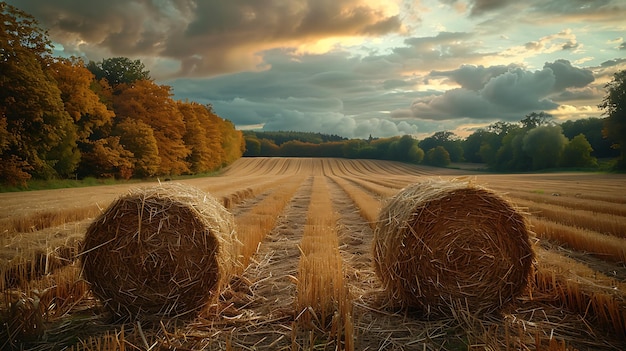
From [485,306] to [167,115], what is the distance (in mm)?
40992

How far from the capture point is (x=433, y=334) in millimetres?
4551

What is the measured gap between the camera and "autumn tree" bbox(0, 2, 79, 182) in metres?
22.4

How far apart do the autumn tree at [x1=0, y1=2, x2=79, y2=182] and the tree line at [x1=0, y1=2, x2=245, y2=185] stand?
46 mm

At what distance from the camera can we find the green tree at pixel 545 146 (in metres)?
66.1

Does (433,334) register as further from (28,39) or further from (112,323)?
(28,39)

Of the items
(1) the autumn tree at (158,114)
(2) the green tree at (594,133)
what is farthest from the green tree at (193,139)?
(2) the green tree at (594,133)

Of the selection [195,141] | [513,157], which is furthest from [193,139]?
[513,157]

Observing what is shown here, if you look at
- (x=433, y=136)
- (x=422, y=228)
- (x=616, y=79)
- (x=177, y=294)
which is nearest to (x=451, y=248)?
(x=422, y=228)

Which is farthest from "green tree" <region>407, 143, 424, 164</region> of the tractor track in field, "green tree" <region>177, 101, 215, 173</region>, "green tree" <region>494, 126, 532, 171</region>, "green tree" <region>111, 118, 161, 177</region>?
the tractor track in field

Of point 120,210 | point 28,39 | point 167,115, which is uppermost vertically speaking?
point 28,39

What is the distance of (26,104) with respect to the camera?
23.1 m

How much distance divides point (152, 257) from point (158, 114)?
127 ft

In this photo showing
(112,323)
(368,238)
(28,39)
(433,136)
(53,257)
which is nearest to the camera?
(112,323)

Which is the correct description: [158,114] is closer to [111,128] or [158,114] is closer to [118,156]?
[111,128]
